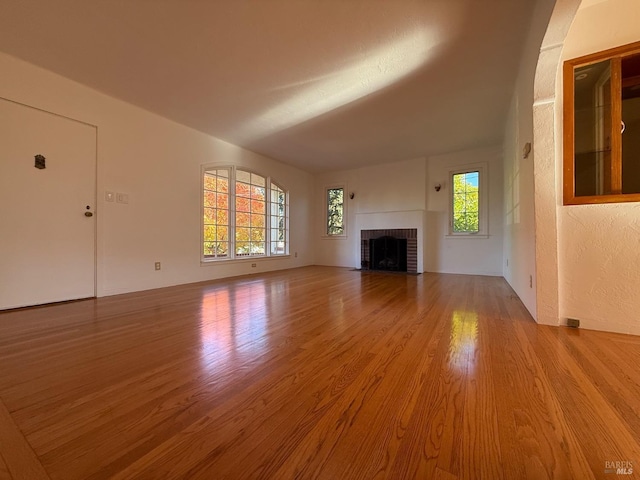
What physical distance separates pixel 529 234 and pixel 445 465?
239 cm

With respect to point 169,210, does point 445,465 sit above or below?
below

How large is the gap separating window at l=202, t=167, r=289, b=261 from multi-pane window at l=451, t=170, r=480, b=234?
3.69 metres

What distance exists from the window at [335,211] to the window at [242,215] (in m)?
1.27

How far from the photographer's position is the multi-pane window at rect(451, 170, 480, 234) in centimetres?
541

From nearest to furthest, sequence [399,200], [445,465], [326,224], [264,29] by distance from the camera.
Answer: [445,465] < [264,29] < [399,200] < [326,224]

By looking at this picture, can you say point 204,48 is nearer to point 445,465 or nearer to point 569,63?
point 569,63

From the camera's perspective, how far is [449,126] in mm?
4336

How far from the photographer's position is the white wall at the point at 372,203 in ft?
19.4

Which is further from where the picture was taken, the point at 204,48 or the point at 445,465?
the point at 204,48

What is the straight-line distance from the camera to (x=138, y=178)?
380 cm

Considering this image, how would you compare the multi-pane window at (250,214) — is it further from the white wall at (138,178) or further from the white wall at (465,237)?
the white wall at (465,237)

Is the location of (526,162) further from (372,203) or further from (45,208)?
(45,208)

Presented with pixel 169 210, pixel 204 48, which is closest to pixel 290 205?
pixel 169 210

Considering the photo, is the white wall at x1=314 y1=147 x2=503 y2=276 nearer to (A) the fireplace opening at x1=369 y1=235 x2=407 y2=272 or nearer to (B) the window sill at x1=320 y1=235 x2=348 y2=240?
(B) the window sill at x1=320 y1=235 x2=348 y2=240
